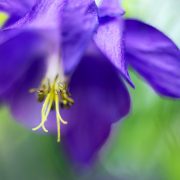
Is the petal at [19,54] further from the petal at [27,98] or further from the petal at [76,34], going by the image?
the petal at [76,34]

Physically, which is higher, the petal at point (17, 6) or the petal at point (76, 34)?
the petal at point (17, 6)

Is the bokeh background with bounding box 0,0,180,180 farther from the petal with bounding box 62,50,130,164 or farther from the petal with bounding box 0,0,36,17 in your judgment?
the petal with bounding box 0,0,36,17

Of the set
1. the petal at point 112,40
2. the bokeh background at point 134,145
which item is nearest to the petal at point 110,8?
the petal at point 112,40

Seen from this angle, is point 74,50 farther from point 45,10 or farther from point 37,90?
point 37,90

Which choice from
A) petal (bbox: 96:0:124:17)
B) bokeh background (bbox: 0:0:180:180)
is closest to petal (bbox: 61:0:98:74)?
petal (bbox: 96:0:124:17)

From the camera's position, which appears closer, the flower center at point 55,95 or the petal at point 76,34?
the petal at point 76,34

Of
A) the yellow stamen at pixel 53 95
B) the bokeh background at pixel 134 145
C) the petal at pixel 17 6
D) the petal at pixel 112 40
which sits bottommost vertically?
the bokeh background at pixel 134 145
